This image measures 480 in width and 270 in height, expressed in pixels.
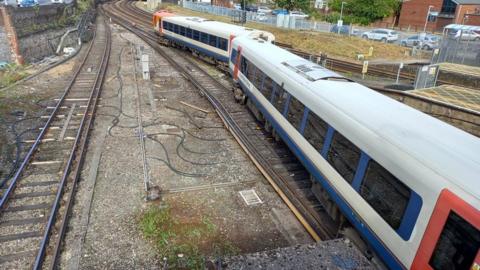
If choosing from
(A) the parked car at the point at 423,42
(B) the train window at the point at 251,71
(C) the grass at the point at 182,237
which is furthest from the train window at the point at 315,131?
(A) the parked car at the point at 423,42

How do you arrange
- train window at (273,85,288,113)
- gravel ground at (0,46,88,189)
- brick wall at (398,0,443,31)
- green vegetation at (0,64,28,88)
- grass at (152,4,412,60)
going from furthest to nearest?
1. brick wall at (398,0,443,31)
2. grass at (152,4,412,60)
3. green vegetation at (0,64,28,88)
4. gravel ground at (0,46,88,189)
5. train window at (273,85,288,113)

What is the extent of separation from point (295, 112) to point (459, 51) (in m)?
18.0

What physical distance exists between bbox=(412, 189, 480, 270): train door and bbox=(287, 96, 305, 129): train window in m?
5.25

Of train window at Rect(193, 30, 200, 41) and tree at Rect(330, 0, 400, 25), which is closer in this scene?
train window at Rect(193, 30, 200, 41)

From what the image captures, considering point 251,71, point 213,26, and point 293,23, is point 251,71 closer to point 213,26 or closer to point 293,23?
point 213,26

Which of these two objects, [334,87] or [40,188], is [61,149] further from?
[334,87]

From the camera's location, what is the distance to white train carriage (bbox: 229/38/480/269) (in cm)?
488

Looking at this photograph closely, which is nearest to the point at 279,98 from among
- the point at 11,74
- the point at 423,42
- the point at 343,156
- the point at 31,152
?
the point at 343,156

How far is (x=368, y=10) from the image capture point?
57.5 metres

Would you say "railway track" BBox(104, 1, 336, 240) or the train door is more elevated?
the train door

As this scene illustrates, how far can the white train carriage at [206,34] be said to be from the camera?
21969mm

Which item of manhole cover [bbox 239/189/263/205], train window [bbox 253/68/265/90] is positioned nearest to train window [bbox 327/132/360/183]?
manhole cover [bbox 239/189/263/205]

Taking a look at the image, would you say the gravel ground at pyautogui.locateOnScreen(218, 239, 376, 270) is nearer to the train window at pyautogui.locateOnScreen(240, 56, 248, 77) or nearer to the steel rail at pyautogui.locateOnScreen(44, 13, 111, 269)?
the steel rail at pyautogui.locateOnScreen(44, 13, 111, 269)

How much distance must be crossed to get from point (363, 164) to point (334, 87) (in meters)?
2.91
